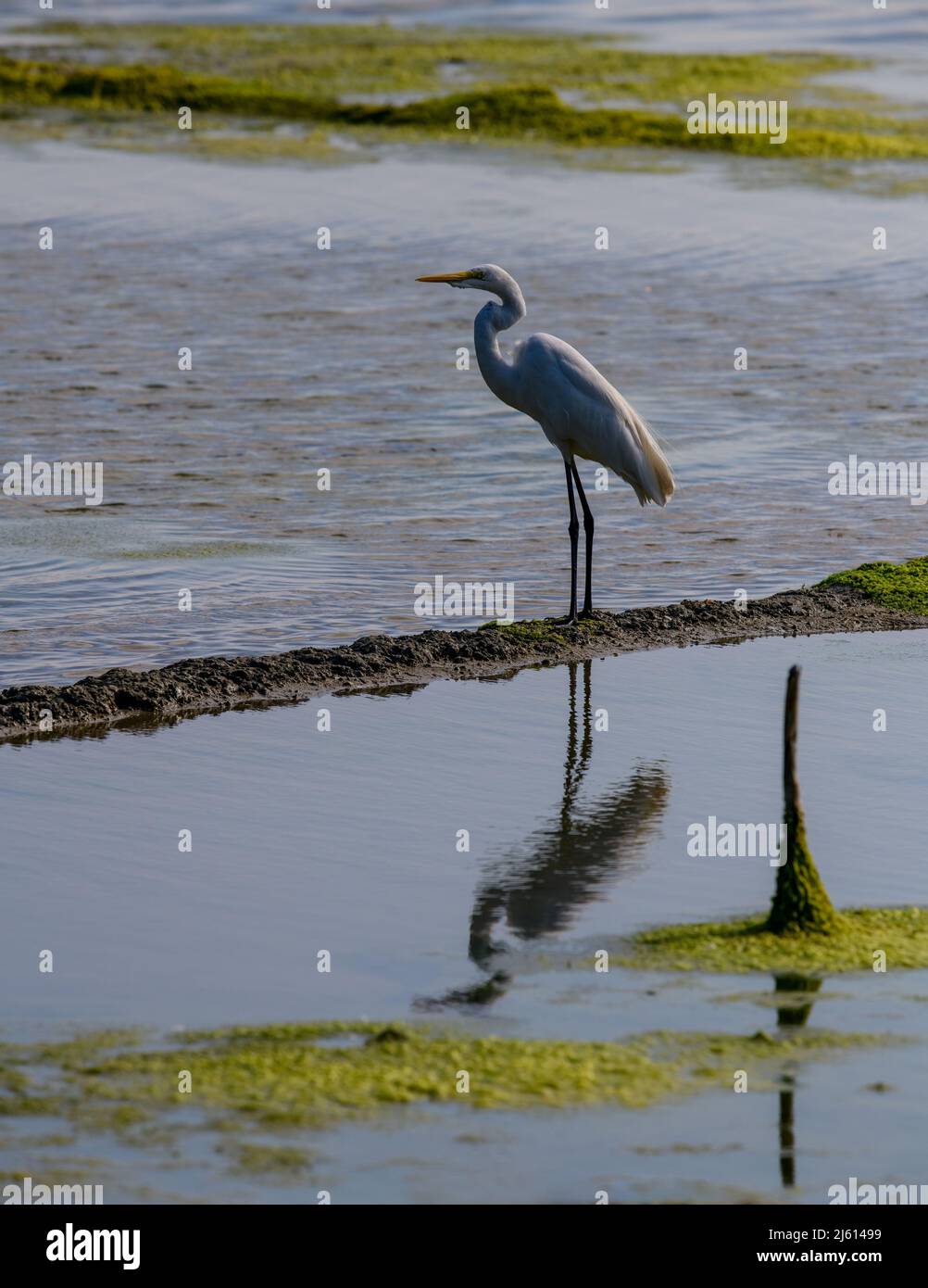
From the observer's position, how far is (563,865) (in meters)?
7.80

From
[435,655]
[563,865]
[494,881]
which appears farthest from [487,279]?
[494,881]

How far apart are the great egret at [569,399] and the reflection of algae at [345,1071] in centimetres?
522

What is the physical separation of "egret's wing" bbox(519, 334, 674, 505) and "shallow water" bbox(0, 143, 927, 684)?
105 cm

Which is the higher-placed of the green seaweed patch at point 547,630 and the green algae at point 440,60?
the green algae at point 440,60

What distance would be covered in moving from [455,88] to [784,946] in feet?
110

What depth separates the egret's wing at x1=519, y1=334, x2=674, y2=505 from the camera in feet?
36.9

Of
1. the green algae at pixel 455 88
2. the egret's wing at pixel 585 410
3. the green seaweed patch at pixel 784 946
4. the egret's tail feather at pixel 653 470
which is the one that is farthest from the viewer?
the green algae at pixel 455 88

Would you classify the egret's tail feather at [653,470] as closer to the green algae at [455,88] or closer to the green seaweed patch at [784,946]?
the green seaweed patch at [784,946]

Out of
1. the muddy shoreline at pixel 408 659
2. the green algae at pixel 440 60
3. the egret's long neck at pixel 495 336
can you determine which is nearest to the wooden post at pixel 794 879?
the muddy shoreline at pixel 408 659

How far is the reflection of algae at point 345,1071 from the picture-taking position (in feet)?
18.8

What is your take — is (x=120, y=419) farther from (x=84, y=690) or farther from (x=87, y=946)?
(x=87, y=946)

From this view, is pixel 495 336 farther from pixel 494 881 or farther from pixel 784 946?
pixel 784 946
